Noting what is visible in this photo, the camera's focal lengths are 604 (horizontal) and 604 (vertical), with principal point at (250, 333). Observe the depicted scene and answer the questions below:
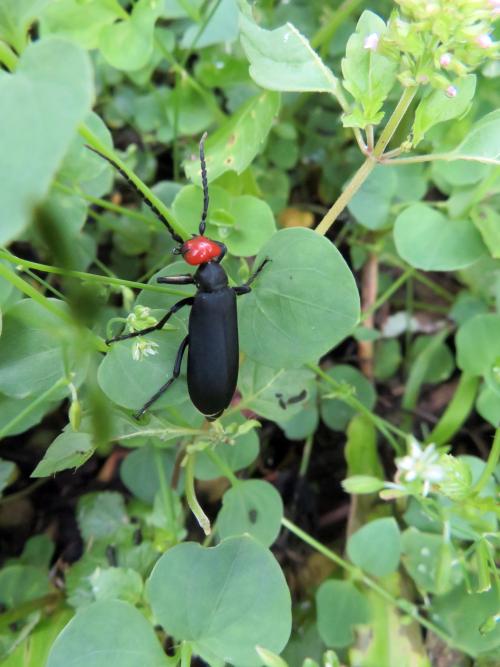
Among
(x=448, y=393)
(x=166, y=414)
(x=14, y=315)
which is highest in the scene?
(x=14, y=315)

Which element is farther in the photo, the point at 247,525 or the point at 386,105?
the point at 386,105

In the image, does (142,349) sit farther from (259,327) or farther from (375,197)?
(375,197)

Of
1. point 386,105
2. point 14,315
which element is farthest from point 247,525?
point 386,105

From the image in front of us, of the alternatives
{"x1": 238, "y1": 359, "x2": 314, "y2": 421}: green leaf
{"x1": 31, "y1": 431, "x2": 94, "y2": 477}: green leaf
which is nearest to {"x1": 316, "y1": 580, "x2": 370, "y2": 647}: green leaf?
{"x1": 238, "y1": 359, "x2": 314, "y2": 421}: green leaf

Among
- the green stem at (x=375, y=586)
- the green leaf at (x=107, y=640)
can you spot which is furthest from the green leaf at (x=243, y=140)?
the green leaf at (x=107, y=640)

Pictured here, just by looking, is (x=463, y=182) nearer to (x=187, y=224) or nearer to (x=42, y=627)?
(x=187, y=224)

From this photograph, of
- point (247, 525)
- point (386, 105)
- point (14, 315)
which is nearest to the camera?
point (14, 315)
